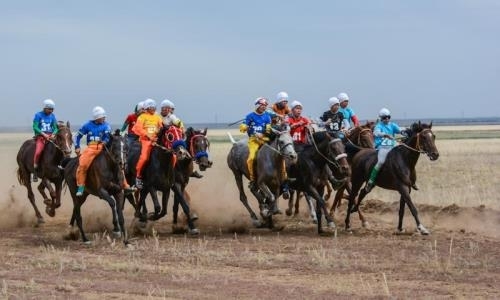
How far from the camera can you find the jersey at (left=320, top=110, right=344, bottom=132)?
19.8 m

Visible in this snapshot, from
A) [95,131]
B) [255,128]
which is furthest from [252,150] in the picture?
[95,131]

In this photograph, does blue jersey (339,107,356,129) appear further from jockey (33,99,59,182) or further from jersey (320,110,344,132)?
jockey (33,99,59,182)

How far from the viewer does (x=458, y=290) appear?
11.5 m

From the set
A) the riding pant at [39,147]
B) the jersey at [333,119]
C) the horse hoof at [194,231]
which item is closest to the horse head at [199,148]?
the horse hoof at [194,231]

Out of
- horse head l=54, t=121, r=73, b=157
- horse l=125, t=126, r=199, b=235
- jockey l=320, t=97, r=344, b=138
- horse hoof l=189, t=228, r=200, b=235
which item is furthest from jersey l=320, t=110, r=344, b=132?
horse head l=54, t=121, r=73, b=157

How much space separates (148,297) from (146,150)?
788 cm

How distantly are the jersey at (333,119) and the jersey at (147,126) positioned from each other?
3.78 meters

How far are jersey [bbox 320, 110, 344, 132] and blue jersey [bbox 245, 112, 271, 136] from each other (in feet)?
4.59

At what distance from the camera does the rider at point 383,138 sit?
18.8 metres

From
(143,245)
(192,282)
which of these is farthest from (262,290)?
(143,245)

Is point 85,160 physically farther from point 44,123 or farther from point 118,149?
point 44,123

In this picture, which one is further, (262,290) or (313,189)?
(313,189)

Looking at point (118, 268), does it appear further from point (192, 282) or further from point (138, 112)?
point (138, 112)

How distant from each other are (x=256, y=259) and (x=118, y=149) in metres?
3.60
